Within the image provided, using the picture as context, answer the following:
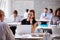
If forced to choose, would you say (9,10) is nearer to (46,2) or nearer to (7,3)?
(7,3)

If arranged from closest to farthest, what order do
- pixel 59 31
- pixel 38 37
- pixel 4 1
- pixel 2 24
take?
pixel 2 24, pixel 38 37, pixel 59 31, pixel 4 1

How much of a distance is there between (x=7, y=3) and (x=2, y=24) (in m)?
7.41

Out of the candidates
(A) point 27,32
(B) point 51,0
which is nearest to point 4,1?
(B) point 51,0

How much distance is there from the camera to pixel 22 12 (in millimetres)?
10727

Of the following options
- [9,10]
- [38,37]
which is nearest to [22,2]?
[9,10]

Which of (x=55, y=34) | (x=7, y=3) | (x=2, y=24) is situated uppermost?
(x=7, y=3)

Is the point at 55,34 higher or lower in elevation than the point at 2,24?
lower

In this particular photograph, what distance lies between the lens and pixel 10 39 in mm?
3064

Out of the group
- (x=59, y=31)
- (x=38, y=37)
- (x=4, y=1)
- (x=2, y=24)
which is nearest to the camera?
(x=2, y=24)

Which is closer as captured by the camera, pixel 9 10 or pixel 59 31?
pixel 59 31

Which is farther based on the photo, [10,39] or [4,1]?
[4,1]

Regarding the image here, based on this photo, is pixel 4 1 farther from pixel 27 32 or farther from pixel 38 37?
pixel 38 37

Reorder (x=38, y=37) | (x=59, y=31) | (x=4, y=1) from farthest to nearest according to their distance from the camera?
(x=4, y=1), (x=59, y=31), (x=38, y=37)

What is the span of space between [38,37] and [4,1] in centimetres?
683
